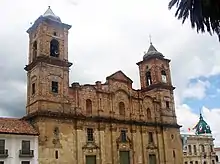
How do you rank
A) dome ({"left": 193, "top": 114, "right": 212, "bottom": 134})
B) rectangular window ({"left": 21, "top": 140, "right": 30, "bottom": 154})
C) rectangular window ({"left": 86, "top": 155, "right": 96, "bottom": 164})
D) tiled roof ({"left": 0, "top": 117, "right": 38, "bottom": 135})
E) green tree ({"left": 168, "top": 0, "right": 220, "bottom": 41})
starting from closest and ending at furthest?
green tree ({"left": 168, "top": 0, "right": 220, "bottom": 41}), tiled roof ({"left": 0, "top": 117, "right": 38, "bottom": 135}), rectangular window ({"left": 21, "top": 140, "right": 30, "bottom": 154}), rectangular window ({"left": 86, "top": 155, "right": 96, "bottom": 164}), dome ({"left": 193, "top": 114, "right": 212, "bottom": 134})

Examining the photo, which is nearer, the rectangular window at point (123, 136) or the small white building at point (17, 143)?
the small white building at point (17, 143)

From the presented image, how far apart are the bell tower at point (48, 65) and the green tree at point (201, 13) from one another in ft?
89.2

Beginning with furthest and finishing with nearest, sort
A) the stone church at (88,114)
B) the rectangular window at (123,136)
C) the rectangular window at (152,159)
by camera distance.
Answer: the rectangular window at (152,159) < the rectangular window at (123,136) < the stone church at (88,114)

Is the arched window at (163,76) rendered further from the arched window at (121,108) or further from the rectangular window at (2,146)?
the rectangular window at (2,146)

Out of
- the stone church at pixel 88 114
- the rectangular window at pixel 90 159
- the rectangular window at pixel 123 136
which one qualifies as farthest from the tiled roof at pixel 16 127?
the rectangular window at pixel 123 136

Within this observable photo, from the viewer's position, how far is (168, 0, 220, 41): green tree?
630 cm

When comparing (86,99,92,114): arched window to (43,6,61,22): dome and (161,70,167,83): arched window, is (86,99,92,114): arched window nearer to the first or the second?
(43,6,61,22): dome

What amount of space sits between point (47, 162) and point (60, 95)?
23.7 feet

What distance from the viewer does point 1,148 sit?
28953mm

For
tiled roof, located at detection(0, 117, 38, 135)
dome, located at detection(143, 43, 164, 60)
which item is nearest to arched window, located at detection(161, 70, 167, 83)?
dome, located at detection(143, 43, 164, 60)

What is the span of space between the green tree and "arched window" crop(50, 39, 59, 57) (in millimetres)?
30022

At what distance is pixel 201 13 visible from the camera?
643 cm

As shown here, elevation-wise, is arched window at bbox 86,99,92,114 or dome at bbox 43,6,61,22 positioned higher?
dome at bbox 43,6,61,22

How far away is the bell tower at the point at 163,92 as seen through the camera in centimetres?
4253
